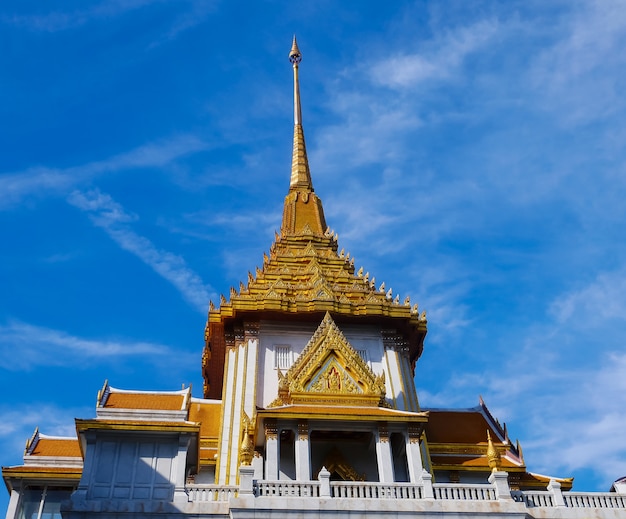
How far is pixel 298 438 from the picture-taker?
858 inches

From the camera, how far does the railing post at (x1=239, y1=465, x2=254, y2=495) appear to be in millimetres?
18562

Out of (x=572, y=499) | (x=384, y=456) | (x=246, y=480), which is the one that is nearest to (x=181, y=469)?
(x=246, y=480)

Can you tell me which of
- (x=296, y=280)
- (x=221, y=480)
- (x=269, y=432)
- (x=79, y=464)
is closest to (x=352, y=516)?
(x=269, y=432)

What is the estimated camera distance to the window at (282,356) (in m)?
27.1

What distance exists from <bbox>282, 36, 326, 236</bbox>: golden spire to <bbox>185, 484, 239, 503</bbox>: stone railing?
1745cm

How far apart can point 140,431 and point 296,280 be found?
11761 millimetres

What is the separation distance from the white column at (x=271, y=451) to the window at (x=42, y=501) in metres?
6.41

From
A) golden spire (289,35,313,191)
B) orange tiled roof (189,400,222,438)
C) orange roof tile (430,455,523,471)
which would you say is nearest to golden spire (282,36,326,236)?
golden spire (289,35,313,191)

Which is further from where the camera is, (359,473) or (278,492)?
(359,473)

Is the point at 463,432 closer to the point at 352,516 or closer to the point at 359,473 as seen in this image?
the point at 359,473

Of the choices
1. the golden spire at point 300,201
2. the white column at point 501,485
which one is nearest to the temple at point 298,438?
the white column at point 501,485

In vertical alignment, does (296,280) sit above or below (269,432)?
above

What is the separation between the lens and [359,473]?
2333 cm

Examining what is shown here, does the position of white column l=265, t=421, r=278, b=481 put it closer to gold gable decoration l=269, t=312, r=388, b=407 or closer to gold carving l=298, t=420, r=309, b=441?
gold carving l=298, t=420, r=309, b=441
